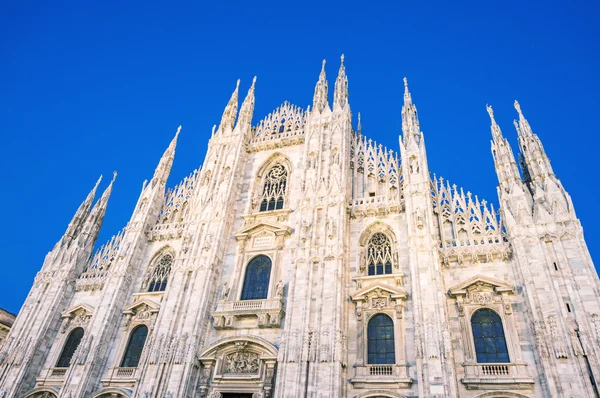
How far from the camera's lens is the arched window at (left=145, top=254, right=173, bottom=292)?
2272 centimetres

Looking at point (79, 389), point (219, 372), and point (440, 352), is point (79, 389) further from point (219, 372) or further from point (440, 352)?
point (440, 352)

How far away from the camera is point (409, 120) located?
74.4 feet

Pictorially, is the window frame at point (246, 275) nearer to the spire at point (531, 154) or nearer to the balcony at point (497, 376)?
the balcony at point (497, 376)

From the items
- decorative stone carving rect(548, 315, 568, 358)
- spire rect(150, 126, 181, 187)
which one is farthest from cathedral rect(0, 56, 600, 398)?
spire rect(150, 126, 181, 187)

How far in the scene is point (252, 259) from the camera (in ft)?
71.2

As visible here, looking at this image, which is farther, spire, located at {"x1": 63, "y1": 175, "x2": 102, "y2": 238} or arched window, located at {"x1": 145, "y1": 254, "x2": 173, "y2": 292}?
spire, located at {"x1": 63, "y1": 175, "x2": 102, "y2": 238}

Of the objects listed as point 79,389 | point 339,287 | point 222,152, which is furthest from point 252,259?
point 79,389

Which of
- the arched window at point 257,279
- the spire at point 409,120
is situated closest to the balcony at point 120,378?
the arched window at point 257,279

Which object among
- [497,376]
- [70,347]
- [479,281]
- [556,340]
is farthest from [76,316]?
[556,340]

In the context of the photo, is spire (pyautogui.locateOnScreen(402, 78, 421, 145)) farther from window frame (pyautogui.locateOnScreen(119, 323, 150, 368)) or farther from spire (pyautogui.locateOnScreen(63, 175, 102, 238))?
spire (pyautogui.locateOnScreen(63, 175, 102, 238))

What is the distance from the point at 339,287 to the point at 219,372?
6.35 metres

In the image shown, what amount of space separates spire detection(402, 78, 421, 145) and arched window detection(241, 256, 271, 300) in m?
9.75

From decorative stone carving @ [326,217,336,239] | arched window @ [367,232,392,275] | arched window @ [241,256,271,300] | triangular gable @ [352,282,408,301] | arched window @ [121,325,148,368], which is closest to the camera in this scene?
triangular gable @ [352,282,408,301]

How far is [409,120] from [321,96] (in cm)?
625
